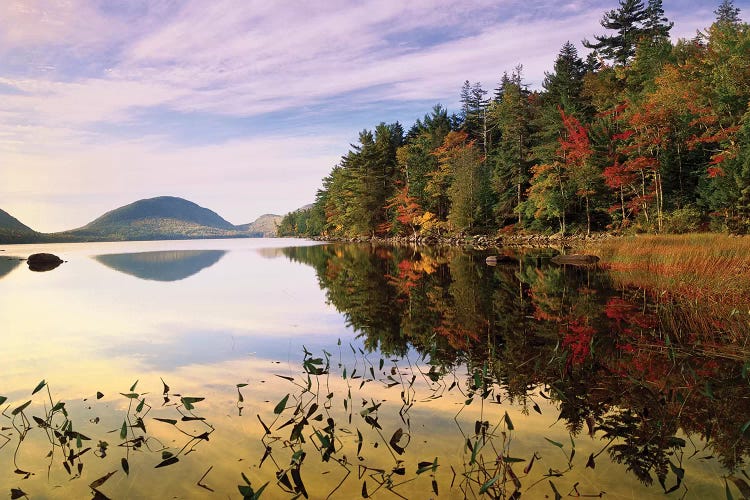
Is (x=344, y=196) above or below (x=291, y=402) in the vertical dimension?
above

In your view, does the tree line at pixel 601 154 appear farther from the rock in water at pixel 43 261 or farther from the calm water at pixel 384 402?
the rock in water at pixel 43 261

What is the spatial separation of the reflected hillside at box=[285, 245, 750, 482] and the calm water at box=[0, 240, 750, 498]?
0.05 m

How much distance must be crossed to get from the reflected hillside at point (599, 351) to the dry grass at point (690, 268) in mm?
1011

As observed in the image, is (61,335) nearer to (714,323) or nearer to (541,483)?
(541,483)

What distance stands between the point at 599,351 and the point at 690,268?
429 inches

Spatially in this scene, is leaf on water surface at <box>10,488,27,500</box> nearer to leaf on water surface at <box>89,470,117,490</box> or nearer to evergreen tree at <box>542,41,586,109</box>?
leaf on water surface at <box>89,470,117,490</box>

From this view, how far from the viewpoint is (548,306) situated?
→ 47.7 ft

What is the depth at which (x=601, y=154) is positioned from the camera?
43.3 m

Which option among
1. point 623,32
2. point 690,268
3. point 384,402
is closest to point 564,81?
point 623,32

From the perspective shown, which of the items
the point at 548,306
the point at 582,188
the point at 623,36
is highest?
the point at 623,36

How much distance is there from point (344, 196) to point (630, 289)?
71410mm

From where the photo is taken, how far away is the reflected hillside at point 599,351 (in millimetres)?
5434

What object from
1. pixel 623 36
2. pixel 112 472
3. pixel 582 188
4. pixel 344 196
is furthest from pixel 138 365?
pixel 344 196

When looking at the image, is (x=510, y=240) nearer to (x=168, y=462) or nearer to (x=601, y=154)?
(x=601, y=154)
